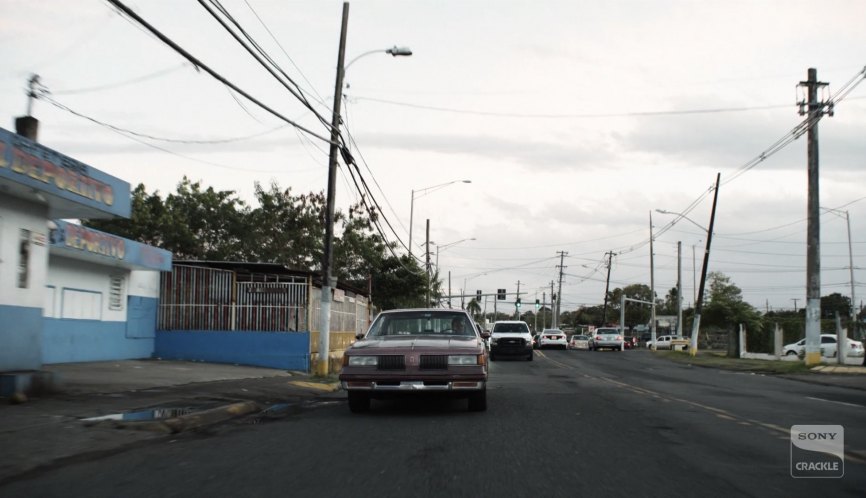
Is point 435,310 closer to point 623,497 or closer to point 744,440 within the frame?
point 744,440

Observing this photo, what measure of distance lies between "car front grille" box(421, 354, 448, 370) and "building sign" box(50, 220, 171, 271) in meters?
12.1

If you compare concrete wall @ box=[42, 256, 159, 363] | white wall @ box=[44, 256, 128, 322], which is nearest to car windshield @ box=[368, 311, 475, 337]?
concrete wall @ box=[42, 256, 159, 363]

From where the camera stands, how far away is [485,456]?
731cm

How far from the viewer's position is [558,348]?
51000 mm

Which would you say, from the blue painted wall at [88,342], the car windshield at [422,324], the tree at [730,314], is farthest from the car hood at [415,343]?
the tree at [730,314]

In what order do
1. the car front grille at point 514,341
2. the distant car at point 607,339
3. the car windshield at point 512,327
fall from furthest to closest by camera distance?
the distant car at point 607,339
the car windshield at point 512,327
the car front grille at point 514,341

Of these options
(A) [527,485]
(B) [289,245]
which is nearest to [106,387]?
Result: (A) [527,485]

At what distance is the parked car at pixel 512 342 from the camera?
107 feet

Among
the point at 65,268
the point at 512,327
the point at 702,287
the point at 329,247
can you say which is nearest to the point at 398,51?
the point at 329,247

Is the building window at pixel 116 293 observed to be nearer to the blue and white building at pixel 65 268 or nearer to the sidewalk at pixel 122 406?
the blue and white building at pixel 65 268

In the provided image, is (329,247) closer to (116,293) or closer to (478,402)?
(116,293)

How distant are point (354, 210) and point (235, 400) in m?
40.4

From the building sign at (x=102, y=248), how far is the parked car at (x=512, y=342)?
14.5 metres

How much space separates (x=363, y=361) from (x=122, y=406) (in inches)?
139
